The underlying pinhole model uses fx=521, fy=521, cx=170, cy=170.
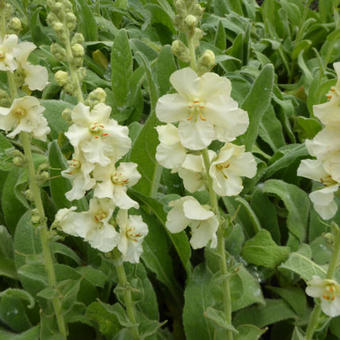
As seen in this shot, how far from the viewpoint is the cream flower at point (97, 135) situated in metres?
1.32

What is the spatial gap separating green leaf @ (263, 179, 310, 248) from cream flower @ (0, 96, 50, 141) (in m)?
1.11

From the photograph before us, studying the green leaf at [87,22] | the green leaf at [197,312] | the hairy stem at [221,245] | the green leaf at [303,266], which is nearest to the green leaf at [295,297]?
the green leaf at [303,266]

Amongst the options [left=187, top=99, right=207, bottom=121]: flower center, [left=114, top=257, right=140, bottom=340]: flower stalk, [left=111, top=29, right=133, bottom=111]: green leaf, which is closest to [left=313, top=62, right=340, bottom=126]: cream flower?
[left=187, top=99, right=207, bottom=121]: flower center

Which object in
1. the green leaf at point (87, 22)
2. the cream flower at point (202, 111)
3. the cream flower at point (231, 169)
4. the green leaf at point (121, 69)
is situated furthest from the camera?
the green leaf at point (87, 22)

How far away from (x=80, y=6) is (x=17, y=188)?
1775 millimetres

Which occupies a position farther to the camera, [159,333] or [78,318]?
[159,333]

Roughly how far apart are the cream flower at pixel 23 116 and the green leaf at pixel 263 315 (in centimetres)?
105

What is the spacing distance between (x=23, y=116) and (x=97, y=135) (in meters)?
0.26

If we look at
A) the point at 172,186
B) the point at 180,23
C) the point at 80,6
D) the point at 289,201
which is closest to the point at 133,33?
the point at 80,6

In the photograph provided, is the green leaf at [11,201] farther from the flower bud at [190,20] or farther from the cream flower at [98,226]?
the flower bud at [190,20]

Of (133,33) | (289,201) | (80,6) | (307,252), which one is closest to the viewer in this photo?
(307,252)

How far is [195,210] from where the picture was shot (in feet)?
4.46

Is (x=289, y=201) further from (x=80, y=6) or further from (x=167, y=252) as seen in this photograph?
(x=80, y=6)

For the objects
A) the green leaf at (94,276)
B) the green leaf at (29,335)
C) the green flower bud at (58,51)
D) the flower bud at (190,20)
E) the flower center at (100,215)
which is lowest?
the green leaf at (29,335)
